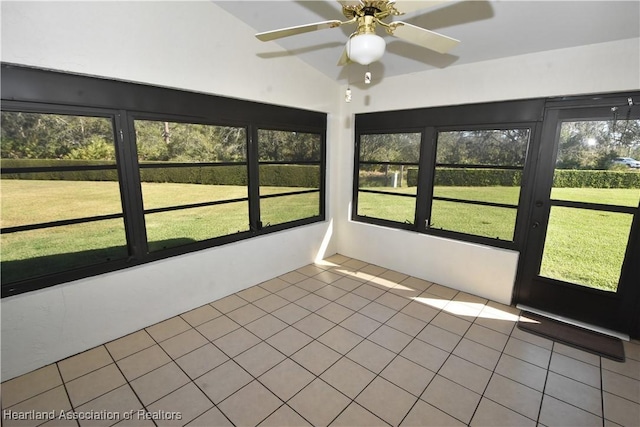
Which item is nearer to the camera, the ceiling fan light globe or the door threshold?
the ceiling fan light globe

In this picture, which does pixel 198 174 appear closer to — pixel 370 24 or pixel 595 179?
pixel 370 24

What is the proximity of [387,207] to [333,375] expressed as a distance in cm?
243

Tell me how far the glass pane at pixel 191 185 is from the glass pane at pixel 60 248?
38 centimetres

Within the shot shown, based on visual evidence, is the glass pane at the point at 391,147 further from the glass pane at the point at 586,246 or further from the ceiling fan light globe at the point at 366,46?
the ceiling fan light globe at the point at 366,46

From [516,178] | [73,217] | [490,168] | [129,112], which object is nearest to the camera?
[73,217]

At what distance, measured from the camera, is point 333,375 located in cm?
212

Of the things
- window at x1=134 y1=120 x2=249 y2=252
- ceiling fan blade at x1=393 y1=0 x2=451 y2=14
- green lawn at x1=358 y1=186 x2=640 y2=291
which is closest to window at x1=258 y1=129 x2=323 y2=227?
window at x1=134 y1=120 x2=249 y2=252

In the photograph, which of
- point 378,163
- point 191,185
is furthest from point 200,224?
point 378,163

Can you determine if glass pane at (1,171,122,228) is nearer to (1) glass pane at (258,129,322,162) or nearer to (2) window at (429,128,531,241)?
(1) glass pane at (258,129,322,162)

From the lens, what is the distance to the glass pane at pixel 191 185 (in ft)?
8.46

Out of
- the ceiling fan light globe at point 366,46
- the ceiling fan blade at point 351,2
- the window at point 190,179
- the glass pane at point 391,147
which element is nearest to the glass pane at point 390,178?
the glass pane at point 391,147

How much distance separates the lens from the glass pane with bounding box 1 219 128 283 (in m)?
2.05

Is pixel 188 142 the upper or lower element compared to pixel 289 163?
upper

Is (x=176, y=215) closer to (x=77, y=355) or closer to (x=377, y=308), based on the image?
(x=77, y=355)
